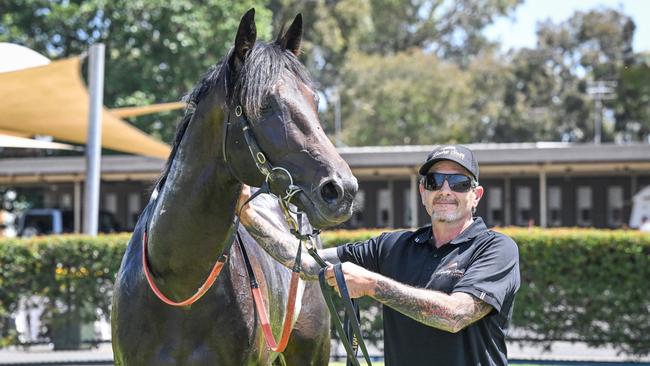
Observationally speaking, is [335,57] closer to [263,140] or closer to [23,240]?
[23,240]

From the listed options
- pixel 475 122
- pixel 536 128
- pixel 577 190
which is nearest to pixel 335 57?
pixel 475 122

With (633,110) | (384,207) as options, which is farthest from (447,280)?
(633,110)

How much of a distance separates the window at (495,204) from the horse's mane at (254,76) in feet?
71.7

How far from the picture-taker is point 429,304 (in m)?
3.04

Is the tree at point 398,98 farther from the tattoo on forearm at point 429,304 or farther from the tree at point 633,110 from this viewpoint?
the tattoo on forearm at point 429,304

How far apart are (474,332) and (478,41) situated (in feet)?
145

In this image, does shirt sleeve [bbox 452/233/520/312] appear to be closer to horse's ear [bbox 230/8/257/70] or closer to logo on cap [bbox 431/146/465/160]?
logo on cap [bbox 431/146/465/160]

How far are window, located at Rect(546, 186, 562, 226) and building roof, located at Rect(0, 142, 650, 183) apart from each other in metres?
1.01

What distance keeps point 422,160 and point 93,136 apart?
10.1 metres

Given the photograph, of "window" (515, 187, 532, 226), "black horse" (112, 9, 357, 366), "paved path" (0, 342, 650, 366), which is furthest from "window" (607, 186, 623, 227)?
"black horse" (112, 9, 357, 366)

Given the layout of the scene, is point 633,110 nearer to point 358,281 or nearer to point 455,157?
point 455,157

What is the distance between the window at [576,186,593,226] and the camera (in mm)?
24392

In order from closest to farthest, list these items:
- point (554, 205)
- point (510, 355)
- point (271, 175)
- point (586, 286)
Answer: point (271, 175), point (586, 286), point (510, 355), point (554, 205)

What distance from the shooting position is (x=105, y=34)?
81.6 ft
